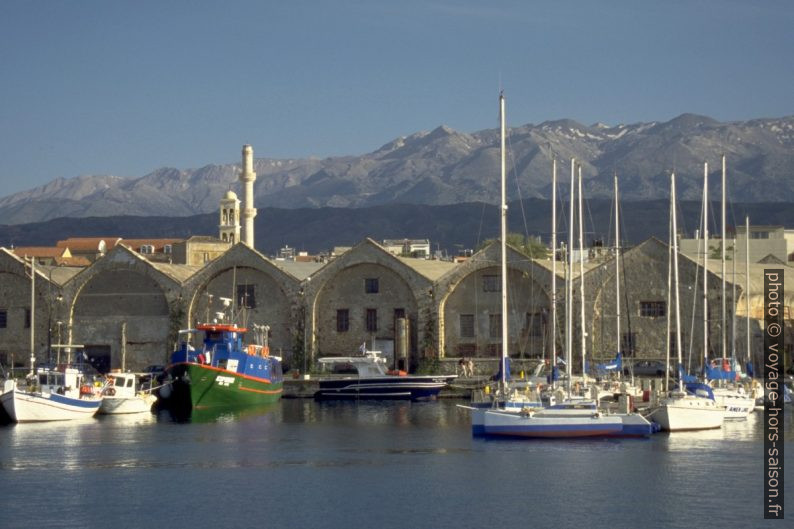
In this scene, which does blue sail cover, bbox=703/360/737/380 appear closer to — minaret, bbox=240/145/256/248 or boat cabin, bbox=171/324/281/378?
boat cabin, bbox=171/324/281/378

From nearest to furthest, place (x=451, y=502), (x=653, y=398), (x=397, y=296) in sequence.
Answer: (x=451, y=502), (x=653, y=398), (x=397, y=296)

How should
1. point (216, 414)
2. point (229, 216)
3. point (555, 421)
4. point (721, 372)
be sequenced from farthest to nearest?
point (229, 216) < point (216, 414) < point (721, 372) < point (555, 421)

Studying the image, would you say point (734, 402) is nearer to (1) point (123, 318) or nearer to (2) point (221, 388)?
(2) point (221, 388)

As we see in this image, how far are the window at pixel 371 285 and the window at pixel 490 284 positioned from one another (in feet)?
21.1

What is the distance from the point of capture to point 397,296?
81.1 metres

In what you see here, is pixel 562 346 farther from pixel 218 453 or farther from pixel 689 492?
pixel 689 492

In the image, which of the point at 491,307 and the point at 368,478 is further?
the point at 491,307

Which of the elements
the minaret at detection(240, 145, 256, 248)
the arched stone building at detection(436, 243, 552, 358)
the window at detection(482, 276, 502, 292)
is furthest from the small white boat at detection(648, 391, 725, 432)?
the minaret at detection(240, 145, 256, 248)

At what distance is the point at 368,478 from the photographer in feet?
147

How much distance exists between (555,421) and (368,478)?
8900 mm

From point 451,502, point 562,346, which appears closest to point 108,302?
point 562,346

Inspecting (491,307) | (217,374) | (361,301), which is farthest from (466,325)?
(217,374)

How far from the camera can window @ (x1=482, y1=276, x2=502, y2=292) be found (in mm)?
79000

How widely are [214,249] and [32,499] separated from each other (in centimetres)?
8817
